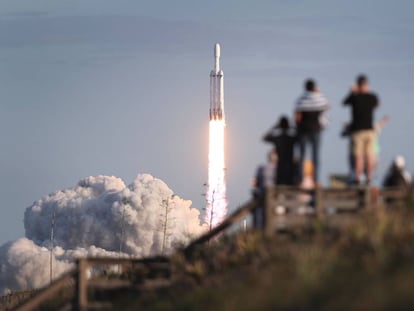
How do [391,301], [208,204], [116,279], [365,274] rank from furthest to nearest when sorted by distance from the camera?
[208,204] < [116,279] < [365,274] < [391,301]

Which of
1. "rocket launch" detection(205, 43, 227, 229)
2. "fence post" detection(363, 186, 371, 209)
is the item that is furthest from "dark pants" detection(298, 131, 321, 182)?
"rocket launch" detection(205, 43, 227, 229)

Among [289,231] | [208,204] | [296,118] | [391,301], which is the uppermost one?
[208,204]

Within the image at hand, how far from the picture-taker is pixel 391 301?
28000 millimetres

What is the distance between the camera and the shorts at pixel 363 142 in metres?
37.6

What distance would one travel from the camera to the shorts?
3756 cm

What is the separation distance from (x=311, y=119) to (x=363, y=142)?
159 cm

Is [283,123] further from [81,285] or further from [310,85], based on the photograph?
[81,285]

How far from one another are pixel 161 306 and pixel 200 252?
12.4ft

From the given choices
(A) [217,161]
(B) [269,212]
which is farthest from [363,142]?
(A) [217,161]

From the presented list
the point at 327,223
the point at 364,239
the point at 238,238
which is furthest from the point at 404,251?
the point at 238,238

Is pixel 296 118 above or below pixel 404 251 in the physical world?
above

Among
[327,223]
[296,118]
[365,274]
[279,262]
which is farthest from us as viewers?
[296,118]

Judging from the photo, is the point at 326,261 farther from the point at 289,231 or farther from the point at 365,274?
the point at 289,231

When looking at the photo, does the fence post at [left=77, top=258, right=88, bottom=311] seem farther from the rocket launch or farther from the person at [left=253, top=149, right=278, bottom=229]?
the rocket launch
